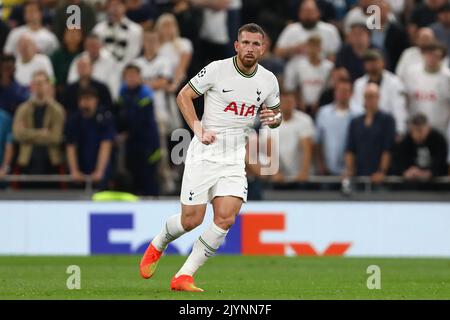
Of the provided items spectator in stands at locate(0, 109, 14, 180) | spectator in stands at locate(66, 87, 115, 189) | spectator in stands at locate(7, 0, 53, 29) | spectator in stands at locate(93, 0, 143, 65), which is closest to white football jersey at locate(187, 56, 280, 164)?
spectator in stands at locate(66, 87, 115, 189)

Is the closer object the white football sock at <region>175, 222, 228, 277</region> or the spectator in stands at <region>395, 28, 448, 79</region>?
the white football sock at <region>175, 222, 228, 277</region>

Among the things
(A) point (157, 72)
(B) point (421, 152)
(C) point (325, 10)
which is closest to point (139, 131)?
(A) point (157, 72)

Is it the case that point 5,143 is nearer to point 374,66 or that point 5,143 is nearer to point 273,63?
point 273,63

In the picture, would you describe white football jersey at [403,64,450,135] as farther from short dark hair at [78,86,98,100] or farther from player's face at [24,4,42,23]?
player's face at [24,4,42,23]

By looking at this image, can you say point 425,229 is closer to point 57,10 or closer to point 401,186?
point 401,186

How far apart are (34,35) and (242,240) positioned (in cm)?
547

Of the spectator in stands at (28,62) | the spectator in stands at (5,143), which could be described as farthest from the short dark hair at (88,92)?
the spectator in stands at (5,143)

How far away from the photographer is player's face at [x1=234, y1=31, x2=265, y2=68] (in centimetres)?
1194

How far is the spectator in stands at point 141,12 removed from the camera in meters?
21.9

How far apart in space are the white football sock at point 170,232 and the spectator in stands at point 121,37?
9.05 m

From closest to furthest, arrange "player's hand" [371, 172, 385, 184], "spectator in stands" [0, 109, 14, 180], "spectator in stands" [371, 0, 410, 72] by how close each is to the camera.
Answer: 1. "player's hand" [371, 172, 385, 184]
2. "spectator in stands" [0, 109, 14, 180]
3. "spectator in stands" [371, 0, 410, 72]

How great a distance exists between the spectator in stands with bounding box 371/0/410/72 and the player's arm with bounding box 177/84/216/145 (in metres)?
10.0

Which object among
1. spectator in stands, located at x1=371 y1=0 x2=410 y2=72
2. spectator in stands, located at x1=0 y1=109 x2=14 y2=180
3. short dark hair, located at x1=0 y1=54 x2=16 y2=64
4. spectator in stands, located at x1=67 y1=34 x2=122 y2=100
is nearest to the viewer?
spectator in stands, located at x1=0 y1=109 x2=14 y2=180

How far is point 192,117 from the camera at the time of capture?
12078 mm
